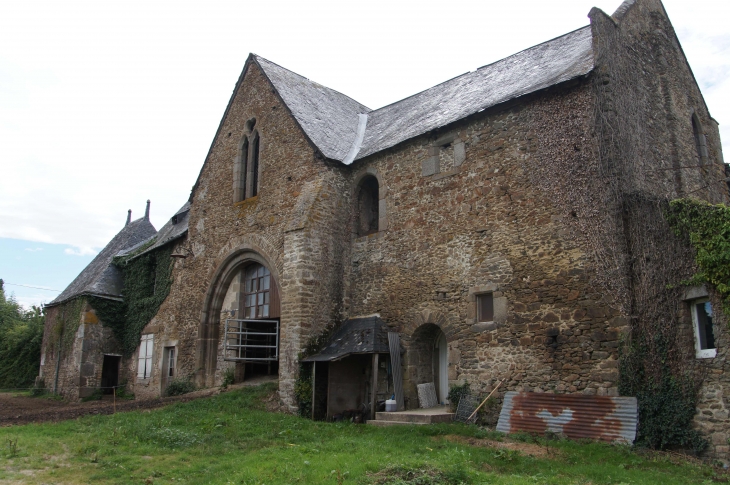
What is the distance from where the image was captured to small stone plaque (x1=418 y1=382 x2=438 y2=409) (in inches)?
534

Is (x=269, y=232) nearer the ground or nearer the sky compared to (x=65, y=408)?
nearer the sky

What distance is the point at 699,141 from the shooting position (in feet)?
49.3

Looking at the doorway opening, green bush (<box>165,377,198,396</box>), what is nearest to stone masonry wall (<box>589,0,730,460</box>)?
green bush (<box>165,377,198,396</box>)

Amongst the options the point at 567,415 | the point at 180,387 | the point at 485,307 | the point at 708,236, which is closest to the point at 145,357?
the point at 180,387

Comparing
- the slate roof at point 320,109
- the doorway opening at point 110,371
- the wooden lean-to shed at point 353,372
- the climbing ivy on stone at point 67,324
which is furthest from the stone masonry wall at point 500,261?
the climbing ivy on stone at point 67,324

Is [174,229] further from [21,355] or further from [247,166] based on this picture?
[21,355]

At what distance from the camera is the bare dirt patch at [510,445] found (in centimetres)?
932

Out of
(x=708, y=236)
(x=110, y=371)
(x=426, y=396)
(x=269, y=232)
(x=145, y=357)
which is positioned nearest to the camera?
(x=708, y=236)

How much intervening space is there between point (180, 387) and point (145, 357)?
3321 mm

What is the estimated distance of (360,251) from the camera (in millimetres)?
15602

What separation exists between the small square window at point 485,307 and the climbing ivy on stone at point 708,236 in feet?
12.5

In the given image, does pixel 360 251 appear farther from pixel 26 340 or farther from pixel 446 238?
pixel 26 340

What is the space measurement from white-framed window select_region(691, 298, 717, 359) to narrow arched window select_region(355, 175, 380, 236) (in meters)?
8.21

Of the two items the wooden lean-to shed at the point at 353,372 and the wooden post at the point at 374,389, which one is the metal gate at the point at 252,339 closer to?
the wooden lean-to shed at the point at 353,372
